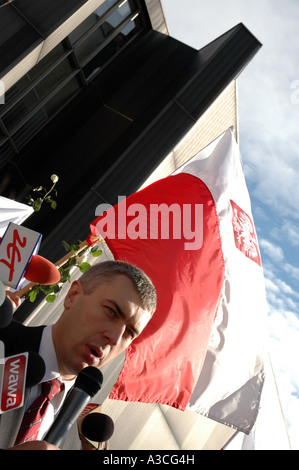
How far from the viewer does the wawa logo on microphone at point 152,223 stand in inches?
204

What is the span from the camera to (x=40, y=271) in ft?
9.75

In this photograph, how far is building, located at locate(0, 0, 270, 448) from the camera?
31.8 ft

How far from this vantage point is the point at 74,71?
36.7 feet

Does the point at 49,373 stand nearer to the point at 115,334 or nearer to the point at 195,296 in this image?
the point at 115,334

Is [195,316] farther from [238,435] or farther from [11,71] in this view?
[11,71]

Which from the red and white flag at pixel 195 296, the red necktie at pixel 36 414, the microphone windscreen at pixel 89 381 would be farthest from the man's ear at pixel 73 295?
the red and white flag at pixel 195 296

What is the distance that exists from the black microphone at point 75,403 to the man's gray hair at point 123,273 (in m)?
0.57

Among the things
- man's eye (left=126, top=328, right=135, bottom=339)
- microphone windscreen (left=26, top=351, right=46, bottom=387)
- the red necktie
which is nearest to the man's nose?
man's eye (left=126, top=328, right=135, bottom=339)

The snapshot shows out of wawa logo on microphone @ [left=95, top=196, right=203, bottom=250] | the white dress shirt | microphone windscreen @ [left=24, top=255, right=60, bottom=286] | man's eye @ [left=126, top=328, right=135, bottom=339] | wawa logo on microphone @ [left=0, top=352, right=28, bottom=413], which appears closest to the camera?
wawa logo on microphone @ [left=0, top=352, right=28, bottom=413]

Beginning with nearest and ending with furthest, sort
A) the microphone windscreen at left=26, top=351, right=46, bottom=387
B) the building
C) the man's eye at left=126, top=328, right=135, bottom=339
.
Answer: the microphone windscreen at left=26, top=351, right=46, bottom=387 < the man's eye at left=126, top=328, right=135, bottom=339 < the building

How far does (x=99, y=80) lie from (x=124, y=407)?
28.6ft

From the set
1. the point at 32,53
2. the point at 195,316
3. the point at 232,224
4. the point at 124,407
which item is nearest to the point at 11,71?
the point at 32,53

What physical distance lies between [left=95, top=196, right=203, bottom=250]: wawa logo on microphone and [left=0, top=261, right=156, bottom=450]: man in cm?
263

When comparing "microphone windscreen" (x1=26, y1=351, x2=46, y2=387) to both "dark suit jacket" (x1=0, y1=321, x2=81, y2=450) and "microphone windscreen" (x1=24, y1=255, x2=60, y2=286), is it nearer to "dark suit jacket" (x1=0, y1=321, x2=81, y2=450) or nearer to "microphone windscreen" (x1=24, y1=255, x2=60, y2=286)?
"dark suit jacket" (x1=0, y1=321, x2=81, y2=450)
